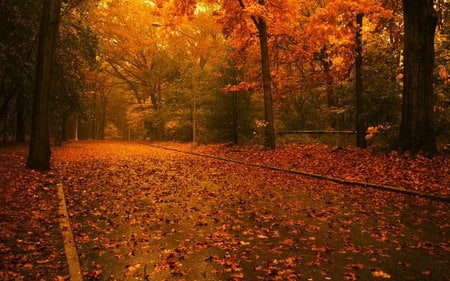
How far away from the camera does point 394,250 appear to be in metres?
6.09

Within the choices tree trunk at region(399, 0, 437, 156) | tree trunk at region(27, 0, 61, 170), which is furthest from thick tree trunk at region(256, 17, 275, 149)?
tree trunk at region(27, 0, 61, 170)

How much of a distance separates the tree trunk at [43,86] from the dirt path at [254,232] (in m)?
2.84

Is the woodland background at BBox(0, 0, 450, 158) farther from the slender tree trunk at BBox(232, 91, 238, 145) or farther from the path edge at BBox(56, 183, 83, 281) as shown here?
the path edge at BBox(56, 183, 83, 281)

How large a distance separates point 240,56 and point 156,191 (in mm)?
16465

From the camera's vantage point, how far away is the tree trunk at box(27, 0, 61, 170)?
47.8 feet

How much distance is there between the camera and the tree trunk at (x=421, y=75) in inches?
531

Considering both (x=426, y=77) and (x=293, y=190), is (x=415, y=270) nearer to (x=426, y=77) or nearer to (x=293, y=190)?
(x=293, y=190)

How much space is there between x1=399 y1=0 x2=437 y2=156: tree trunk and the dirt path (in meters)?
4.04

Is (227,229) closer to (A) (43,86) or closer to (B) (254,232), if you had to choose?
(B) (254,232)

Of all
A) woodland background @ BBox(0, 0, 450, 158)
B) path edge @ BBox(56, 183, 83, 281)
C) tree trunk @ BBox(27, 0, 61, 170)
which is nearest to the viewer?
path edge @ BBox(56, 183, 83, 281)

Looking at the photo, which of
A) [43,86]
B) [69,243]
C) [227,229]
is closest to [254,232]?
[227,229]

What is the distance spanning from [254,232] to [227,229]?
1.84 ft

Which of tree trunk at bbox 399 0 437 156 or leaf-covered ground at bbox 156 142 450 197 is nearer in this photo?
leaf-covered ground at bbox 156 142 450 197

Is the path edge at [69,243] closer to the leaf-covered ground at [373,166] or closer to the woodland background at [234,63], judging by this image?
the leaf-covered ground at [373,166]
